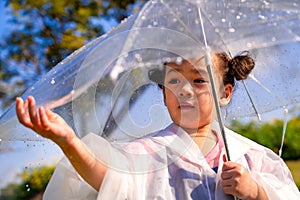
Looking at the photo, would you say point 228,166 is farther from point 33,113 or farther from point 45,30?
point 45,30

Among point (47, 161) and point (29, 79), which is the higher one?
point (47, 161)

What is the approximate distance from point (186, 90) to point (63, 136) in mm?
545

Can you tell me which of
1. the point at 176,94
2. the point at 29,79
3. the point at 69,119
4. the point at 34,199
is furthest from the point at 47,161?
the point at 29,79

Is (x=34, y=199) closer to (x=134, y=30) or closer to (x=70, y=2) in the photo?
(x=70, y=2)

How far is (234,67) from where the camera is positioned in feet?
8.29

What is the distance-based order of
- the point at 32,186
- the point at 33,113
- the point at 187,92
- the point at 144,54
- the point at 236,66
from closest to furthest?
the point at 33,113 < the point at 144,54 < the point at 187,92 < the point at 236,66 < the point at 32,186

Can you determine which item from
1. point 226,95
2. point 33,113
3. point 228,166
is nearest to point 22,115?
point 33,113

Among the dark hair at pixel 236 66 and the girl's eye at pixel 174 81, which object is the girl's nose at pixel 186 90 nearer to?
the girl's eye at pixel 174 81

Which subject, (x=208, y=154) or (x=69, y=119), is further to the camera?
(x=208, y=154)

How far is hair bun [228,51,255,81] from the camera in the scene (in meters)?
2.50

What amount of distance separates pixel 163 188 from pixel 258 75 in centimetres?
81

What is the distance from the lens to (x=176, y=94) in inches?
88.4

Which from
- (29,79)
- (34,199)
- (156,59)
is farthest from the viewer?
(29,79)

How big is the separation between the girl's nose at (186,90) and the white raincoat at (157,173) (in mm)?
152
